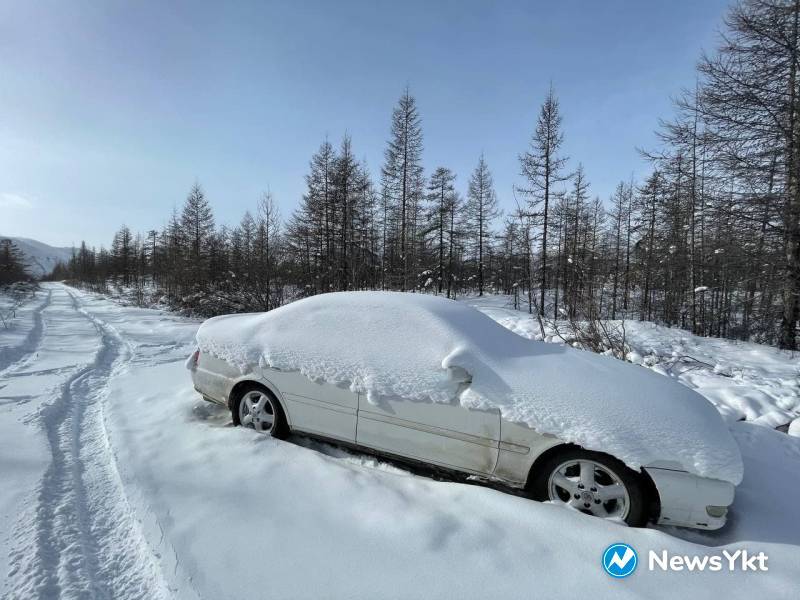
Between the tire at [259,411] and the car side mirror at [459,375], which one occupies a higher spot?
the car side mirror at [459,375]

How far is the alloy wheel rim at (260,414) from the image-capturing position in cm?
357

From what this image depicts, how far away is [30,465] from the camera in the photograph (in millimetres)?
2861

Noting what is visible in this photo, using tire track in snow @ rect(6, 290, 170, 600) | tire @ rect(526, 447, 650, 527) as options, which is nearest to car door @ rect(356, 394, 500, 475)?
tire @ rect(526, 447, 650, 527)

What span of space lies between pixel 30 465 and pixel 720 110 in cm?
1657

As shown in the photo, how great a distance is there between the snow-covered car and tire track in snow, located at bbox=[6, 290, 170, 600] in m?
1.20

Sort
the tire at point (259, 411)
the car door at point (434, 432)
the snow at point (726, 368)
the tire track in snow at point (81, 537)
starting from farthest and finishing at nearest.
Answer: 1. the snow at point (726, 368)
2. the tire at point (259, 411)
3. the car door at point (434, 432)
4. the tire track in snow at point (81, 537)

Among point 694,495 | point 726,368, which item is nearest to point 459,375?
point 694,495

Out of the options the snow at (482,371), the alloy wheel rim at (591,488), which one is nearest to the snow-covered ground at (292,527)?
the alloy wheel rim at (591,488)

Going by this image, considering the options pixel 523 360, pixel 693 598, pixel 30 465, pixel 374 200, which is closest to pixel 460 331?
pixel 523 360

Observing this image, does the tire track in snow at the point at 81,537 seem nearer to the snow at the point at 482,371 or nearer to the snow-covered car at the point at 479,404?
the snow-covered car at the point at 479,404

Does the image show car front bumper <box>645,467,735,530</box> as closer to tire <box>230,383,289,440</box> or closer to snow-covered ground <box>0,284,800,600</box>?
snow-covered ground <box>0,284,800,600</box>

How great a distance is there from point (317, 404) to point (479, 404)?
60.9 inches

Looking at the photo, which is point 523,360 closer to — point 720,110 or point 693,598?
point 693,598

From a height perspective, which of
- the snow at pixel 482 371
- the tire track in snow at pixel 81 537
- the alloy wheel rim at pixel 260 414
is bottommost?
the tire track in snow at pixel 81 537
